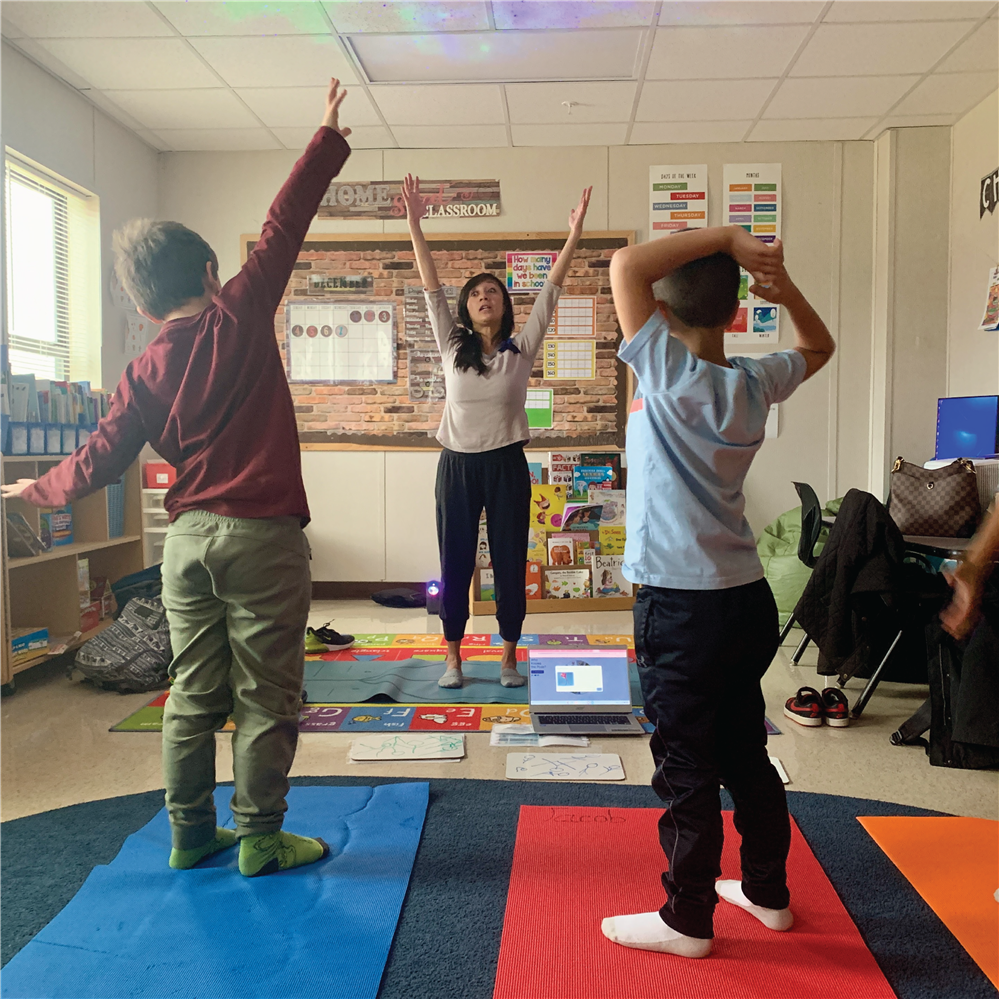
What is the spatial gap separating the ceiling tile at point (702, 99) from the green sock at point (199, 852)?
145 inches

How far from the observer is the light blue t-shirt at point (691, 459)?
126 cm

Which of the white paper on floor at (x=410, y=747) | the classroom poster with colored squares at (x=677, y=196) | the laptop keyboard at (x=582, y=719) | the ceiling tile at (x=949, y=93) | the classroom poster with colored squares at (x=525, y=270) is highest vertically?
the ceiling tile at (x=949, y=93)

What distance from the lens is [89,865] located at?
166 centimetres

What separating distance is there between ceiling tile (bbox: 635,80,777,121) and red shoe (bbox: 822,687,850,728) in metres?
2.94

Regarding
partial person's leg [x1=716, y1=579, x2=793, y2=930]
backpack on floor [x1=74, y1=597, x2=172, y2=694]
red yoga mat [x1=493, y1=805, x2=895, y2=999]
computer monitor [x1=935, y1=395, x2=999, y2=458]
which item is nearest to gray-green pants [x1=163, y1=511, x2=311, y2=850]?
red yoga mat [x1=493, y1=805, x2=895, y2=999]

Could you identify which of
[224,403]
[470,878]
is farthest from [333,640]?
[224,403]

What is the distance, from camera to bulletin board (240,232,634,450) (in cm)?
466

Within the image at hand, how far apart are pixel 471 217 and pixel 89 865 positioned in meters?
3.93

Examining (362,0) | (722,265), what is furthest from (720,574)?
(362,0)

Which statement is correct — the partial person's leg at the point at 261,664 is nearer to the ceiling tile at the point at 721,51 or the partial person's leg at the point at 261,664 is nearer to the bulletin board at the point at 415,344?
the ceiling tile at the point at 721,51

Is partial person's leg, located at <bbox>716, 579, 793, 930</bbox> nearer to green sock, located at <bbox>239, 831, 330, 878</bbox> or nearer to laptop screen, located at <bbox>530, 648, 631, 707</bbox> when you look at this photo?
green sock, located at <bbox>239, 831, 330, 878</bbox>

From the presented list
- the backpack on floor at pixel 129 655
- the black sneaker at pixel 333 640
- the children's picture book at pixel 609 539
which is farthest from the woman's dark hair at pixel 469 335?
the children's picture book at pixel 609 539

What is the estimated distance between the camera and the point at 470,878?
1.58 metres

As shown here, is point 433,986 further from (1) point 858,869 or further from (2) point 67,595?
(2) point 67,595
